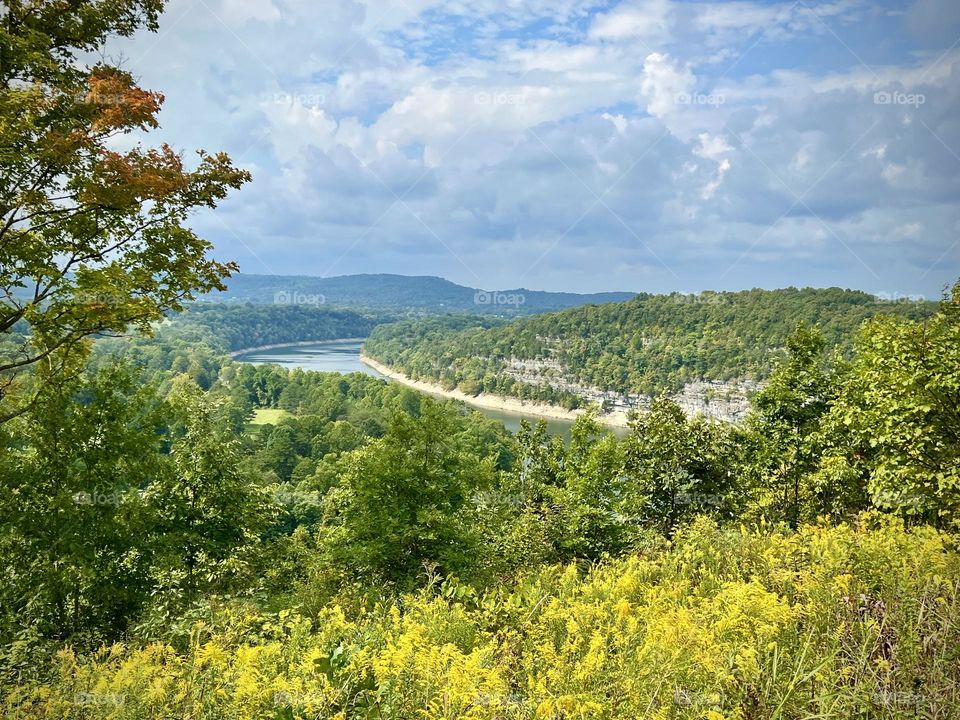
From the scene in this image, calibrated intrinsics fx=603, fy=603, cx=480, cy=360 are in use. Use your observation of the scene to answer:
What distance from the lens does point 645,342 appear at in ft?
449

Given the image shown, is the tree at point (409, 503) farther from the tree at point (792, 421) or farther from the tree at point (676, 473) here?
the tree at point (792, 421)

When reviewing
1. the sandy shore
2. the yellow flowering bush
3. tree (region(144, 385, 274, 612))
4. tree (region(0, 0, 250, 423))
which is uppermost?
tree (region(0, 0, 250, 423))

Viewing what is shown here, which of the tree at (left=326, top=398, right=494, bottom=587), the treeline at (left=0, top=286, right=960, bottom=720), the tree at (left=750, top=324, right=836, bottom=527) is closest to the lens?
the treeline at (left=0, top=286, right=960, bottom=720)

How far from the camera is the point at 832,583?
4004 mm

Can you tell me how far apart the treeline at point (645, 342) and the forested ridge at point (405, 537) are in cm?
8391

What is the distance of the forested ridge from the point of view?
10.3 feet

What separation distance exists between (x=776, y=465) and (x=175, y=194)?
14435 mm

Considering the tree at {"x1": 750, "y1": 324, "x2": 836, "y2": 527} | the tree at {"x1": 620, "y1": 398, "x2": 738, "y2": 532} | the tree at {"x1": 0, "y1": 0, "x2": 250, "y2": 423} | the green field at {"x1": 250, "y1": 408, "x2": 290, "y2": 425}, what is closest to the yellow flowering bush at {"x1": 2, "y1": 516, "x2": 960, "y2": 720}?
the tree at {"x1": 0, "y1": 0, "x2": 250, "y2": 423}

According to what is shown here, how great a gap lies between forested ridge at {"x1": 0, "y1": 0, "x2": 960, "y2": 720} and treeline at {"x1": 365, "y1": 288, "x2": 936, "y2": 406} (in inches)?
3304

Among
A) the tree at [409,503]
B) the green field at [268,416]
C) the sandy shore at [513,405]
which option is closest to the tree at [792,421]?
the tree at [409,503]

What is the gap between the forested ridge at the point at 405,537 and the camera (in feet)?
10.3

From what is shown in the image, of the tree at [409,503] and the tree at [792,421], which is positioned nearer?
the tree at [409,503]

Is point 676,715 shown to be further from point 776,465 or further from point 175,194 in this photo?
point 776,465

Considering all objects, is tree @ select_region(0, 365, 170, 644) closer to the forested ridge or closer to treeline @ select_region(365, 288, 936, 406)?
the forested ridge
